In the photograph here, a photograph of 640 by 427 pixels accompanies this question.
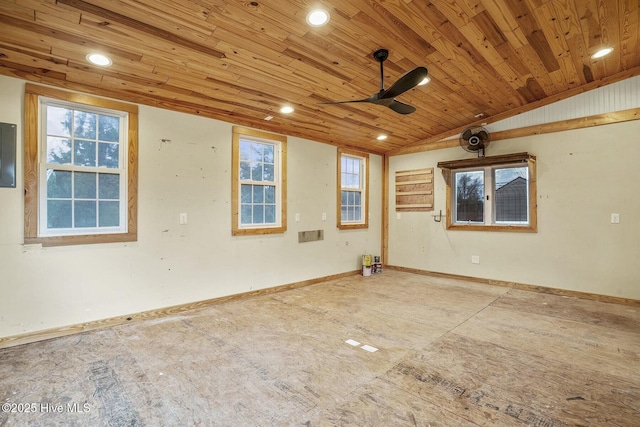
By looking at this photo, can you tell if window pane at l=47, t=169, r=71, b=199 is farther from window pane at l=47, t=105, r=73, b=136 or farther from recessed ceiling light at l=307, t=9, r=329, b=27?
recessed ceiling light at l=307, t=9, r=329, b=27

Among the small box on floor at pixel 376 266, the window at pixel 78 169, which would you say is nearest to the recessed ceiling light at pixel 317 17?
the window at pixel 78 169

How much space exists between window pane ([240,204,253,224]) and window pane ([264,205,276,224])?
0.26 meters

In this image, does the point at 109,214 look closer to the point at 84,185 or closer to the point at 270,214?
the point at 84,185

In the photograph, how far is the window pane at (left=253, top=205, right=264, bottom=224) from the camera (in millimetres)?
4633

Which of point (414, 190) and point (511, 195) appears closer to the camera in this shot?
point (511, 195)

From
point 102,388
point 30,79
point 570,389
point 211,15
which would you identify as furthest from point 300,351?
point 30,79

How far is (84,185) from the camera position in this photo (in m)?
3.23

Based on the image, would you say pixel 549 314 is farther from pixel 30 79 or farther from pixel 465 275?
pixel 30 79

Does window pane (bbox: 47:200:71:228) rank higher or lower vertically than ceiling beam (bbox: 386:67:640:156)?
lower

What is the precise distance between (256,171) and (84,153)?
2.07 m

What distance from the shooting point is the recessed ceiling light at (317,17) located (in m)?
2.32

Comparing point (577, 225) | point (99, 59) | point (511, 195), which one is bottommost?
point (577, 225)

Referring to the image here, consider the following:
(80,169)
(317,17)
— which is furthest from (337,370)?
(80,169)

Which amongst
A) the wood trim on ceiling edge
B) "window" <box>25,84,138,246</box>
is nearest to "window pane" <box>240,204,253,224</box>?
"window" <box>25,84,138,246</box>
